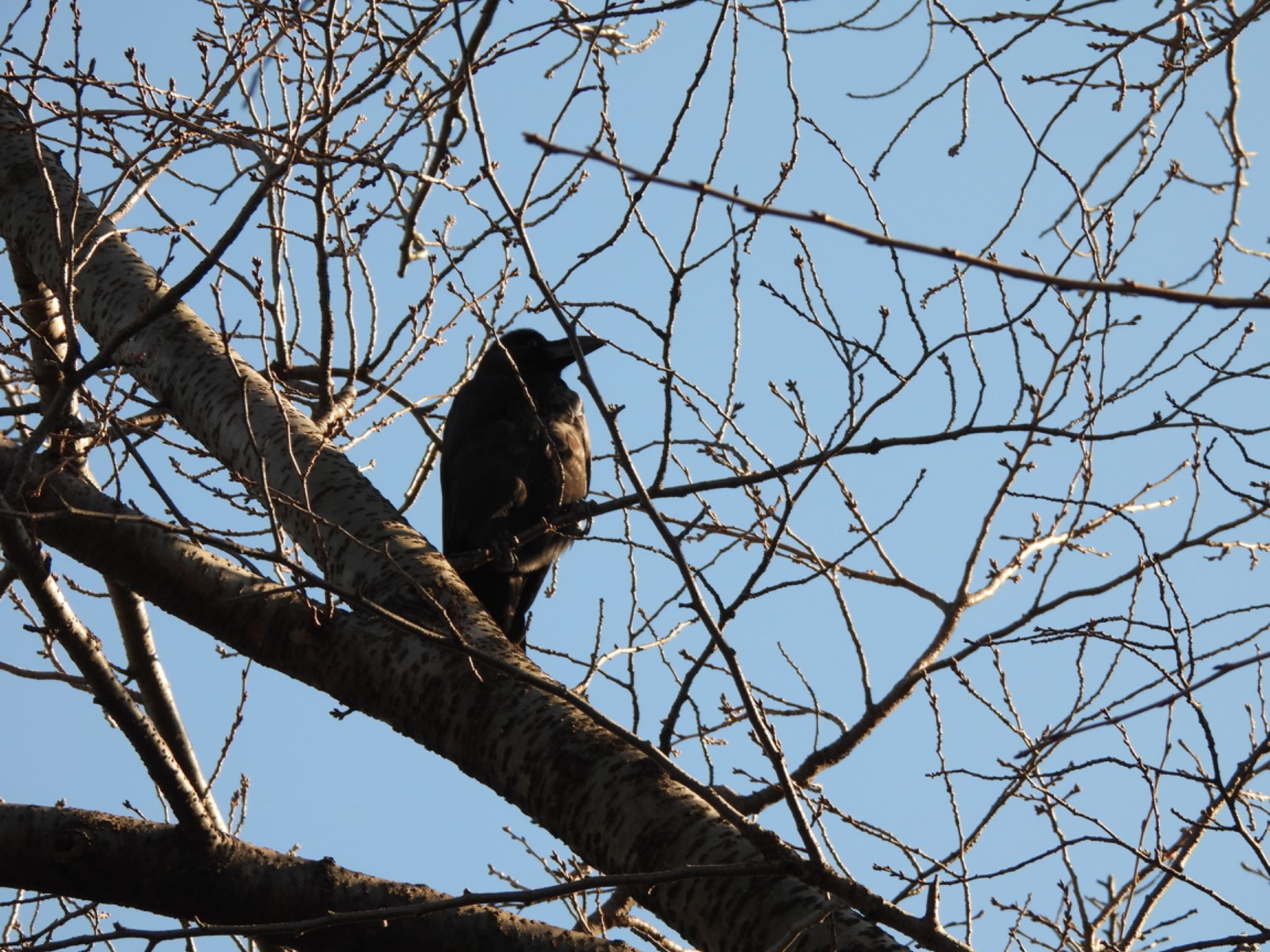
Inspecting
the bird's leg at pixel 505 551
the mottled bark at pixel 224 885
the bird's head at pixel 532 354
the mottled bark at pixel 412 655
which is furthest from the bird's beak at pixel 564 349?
the mottled bark at pixel 224 885

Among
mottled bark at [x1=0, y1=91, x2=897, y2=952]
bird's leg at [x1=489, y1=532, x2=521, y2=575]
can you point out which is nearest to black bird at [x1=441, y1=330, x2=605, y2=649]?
bird's leg at [x1=489, y1=532, x2=521, y2=575]

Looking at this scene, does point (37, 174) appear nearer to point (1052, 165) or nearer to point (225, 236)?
point (225, 236)

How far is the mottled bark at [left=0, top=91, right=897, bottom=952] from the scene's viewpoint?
2053 millimetres

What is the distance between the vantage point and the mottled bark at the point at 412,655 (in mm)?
2053

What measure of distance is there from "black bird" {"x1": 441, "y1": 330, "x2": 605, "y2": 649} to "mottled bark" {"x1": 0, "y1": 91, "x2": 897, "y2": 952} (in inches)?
→ 56.8

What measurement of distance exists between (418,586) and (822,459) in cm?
88

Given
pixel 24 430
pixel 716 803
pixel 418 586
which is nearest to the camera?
pixel 716 803

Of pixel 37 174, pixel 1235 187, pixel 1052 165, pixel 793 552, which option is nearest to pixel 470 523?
pixel 793 552

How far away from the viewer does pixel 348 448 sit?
13.2ft

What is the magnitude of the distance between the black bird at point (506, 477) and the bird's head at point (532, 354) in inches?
5.3

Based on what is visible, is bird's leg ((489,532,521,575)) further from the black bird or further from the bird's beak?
the bird's beak

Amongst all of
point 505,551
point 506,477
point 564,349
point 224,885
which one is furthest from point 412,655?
point 564,349

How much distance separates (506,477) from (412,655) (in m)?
2.21

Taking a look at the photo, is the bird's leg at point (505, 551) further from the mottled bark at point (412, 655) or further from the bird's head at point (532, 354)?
the bird's head at point (532, 354)
